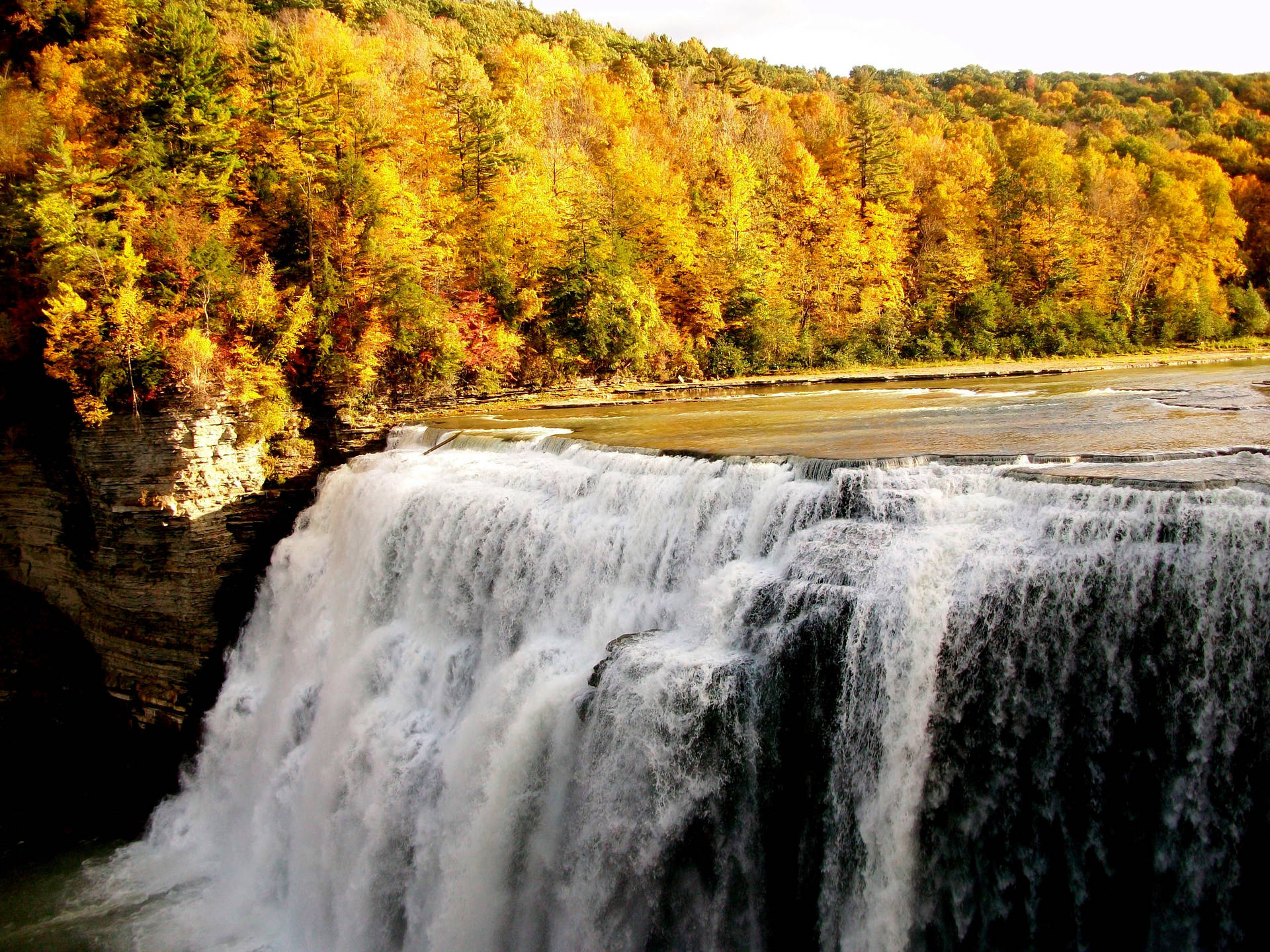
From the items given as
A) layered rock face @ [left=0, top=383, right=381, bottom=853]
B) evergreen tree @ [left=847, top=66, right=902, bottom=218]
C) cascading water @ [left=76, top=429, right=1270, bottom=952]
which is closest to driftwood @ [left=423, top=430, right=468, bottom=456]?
layered rock face @ [left=0, top=383, right=381, bottom=853]

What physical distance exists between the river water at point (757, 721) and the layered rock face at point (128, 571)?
324 cm

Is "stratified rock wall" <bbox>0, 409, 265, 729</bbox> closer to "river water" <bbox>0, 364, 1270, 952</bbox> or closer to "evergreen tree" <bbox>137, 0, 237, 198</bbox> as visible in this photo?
"river water" <bbox>0, 364, 1270, 952</bbox>

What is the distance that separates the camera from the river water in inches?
242

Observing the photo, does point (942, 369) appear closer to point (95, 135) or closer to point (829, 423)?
point (829, 423)

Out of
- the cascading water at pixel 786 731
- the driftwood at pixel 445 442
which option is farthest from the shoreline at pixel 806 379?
the cascading water at pixel 786 731

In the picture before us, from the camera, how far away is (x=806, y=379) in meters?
27.2

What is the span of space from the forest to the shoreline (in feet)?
2.75

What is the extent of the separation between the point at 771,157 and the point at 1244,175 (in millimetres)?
33667

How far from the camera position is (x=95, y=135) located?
774 inches

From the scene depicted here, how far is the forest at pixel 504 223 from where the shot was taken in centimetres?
1719

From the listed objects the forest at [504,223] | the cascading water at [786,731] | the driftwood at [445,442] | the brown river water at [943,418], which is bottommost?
the cascading water at [786,731]

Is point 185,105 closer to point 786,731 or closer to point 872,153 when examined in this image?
point 786,731

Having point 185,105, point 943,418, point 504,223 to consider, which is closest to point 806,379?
point 504,223

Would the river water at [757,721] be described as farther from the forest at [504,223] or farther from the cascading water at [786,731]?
the forest at [504,223]
